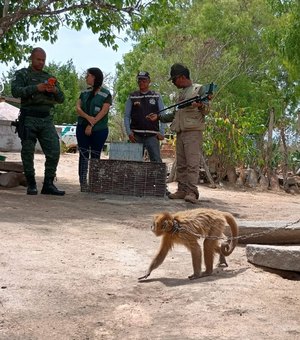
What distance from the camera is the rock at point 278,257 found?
4.56 m

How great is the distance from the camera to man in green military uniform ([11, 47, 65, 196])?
8.02 m

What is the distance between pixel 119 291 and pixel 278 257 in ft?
4.39

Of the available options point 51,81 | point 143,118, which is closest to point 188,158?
point 143,118

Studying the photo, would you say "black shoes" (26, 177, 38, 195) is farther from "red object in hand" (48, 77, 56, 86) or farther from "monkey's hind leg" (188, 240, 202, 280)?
"monkey's hind leg" (188, 240, 202, 280)

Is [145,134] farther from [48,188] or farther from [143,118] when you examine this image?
[48,188]

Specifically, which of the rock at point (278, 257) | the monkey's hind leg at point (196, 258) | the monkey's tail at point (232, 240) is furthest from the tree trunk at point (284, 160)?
the monkey's hind leg at point (196, 258)

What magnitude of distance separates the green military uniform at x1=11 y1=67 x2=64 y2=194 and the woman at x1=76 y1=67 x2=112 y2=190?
0.50m

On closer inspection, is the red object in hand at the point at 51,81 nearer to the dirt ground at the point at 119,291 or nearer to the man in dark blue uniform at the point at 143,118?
the man in dark blue uniform at the point at 143,118

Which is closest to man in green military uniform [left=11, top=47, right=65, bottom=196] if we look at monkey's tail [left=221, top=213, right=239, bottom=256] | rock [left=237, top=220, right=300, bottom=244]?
rock [left=237, top=220, right=300, bottom=244]

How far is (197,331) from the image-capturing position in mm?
3242

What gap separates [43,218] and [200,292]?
9.58ft

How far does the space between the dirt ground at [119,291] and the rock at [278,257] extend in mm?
84

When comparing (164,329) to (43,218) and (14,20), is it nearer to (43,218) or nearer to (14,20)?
(43,218)

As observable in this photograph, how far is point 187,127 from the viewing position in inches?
326
